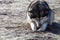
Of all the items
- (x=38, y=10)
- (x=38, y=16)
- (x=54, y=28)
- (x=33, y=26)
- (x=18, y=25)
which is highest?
(x=38, y=10)

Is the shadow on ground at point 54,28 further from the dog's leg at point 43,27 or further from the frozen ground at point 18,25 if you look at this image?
the dog's leg at point 43,27

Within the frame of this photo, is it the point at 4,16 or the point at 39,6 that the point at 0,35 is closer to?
the point at 39,6

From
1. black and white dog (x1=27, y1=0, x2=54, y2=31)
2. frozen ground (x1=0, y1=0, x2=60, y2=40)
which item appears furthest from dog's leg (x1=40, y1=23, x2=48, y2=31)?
frozen ground (x1=0, y1=0, x2=60, y2=40)

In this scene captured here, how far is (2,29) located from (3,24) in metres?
0.53

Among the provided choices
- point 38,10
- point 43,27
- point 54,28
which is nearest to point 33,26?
point 43,27

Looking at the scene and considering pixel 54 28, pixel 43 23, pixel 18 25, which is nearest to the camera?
pixel 43 23

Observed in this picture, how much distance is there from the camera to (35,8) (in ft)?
28.7

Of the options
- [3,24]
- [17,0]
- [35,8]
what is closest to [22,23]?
[3,24]

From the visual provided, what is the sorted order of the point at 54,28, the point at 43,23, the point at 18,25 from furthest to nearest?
the point at 18,25 < the point at 54,28 < the point at 43,23

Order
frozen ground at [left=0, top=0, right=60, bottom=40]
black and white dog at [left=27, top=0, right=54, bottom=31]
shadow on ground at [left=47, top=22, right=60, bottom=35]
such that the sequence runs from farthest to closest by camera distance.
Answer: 1. shadow on ground at [left=47, top=22, right=60, bottom=35]
2. black and white dog at [left=27, top=0, right=54, bottom=31]
3. frozen ground at [left=0, top=0, right=60, bottom=40]

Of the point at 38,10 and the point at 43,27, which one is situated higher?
the point at 38,10

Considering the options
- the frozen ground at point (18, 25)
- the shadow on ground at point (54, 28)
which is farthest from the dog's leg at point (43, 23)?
the shadow on ground at point (54, 28)

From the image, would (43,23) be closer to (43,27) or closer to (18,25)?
(43,27)

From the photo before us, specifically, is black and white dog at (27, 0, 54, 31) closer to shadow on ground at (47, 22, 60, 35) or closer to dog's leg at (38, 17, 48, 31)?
dog's leg at (38, 17, 48, 31)
